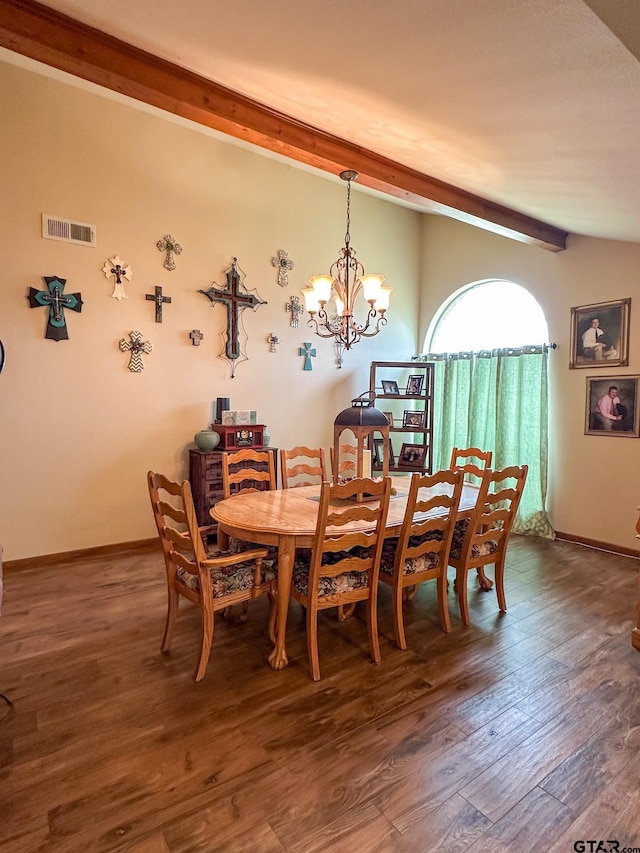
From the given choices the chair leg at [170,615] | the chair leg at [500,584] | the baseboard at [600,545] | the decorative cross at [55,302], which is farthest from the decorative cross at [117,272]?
the baseboard at [600,545]

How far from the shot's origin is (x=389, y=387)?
17.8 feet

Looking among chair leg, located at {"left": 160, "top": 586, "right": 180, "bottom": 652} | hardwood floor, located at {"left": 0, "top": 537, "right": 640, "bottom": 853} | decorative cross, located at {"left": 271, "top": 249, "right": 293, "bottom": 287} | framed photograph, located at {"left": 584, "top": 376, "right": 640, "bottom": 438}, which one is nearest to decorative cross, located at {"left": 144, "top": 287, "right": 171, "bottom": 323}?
decorative cross, located at {"left": 271, "top": 249, "right": 293, "bottom": 287}

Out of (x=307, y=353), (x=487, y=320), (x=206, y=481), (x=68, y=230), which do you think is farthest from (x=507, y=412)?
(x=68, y=230)

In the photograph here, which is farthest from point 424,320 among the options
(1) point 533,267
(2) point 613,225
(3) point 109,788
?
(3) point 109,788

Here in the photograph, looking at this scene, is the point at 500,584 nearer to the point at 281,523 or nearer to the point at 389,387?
the point at 281,523

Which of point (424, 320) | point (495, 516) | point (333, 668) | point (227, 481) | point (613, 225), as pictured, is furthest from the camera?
point (424, 320)

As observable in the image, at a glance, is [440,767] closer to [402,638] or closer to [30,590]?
[402,638]

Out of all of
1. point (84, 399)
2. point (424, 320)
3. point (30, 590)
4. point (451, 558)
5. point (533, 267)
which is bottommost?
point (30, 590)

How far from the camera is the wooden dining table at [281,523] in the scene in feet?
7.45

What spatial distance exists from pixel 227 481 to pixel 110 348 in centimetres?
181

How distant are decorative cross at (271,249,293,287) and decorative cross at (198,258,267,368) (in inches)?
16.5

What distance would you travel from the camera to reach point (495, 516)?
2.81 meters

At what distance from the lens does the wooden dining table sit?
7.45ft

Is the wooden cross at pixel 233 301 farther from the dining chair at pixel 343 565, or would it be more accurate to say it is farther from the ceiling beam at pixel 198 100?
the dining chair at pixel 343 565
